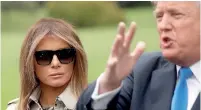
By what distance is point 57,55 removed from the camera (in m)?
3.01

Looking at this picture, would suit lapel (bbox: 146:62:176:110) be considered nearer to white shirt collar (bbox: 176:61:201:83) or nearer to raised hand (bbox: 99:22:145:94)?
white shirt collar (bbox: 176:61:201:83)

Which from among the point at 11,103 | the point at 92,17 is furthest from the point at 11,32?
the point at 11,103

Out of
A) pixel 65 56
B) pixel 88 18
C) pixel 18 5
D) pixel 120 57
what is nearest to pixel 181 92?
pixel 120 57

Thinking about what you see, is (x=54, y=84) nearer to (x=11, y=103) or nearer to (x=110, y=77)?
(x=11, y=103)

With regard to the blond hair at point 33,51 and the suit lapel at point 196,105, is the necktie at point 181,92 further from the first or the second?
the blond hair at point 33,51

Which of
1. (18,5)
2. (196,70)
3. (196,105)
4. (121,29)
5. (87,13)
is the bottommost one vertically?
(87,13)

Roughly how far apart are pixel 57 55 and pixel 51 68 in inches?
2.5

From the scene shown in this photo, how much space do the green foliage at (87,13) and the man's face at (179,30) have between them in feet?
47.5

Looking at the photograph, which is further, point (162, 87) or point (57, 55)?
point (57, 55)

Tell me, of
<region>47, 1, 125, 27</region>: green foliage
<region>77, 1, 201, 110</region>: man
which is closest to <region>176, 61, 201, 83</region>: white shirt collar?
<region>77, 1, 201, 110</region>: man

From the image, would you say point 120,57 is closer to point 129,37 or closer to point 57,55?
point 129,37

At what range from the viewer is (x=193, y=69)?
2543mm

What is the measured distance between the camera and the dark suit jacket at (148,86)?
102 inches

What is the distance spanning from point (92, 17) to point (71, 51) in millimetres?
15370
